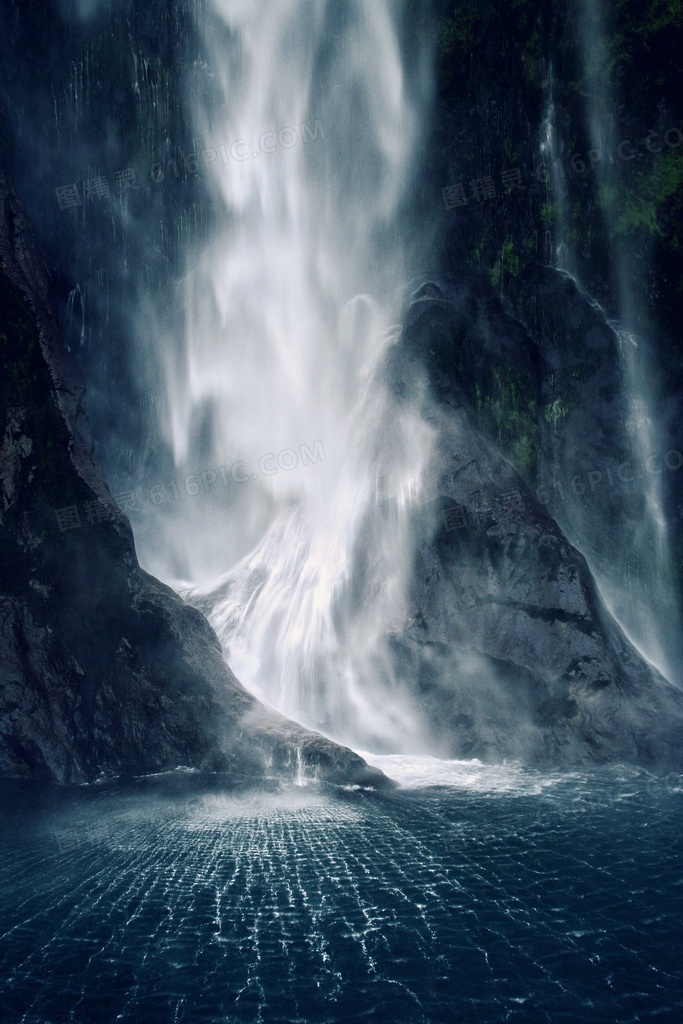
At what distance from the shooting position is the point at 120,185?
31906 millimetres

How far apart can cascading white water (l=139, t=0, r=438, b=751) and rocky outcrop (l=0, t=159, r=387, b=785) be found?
18.1 feet

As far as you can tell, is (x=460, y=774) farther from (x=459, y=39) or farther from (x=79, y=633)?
(x=459, y=39)

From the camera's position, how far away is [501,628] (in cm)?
2167

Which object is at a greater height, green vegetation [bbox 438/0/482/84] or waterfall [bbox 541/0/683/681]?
green vegetation [bbox 438/0/482/84]

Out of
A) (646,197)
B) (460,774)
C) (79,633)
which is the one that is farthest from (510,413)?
Result: (79,633)

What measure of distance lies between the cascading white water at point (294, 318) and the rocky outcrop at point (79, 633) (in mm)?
5509

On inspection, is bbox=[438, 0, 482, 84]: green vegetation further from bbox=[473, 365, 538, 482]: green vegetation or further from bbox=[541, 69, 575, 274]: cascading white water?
bbox=[473, 365, 538, 482]: green vegetation

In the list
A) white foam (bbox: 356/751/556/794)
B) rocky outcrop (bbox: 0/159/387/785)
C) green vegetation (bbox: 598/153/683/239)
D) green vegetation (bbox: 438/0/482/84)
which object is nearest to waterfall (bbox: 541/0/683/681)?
green vegetation (bbox: 598/153/683/239)

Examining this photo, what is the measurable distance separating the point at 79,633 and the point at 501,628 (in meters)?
11.7

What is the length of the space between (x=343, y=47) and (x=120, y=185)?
10.8 m

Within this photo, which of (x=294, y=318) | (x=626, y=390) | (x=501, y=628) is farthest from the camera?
(x=294, y=318)

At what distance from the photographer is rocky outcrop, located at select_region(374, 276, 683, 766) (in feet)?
63.6

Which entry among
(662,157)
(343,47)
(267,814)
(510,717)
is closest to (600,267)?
(662,157)

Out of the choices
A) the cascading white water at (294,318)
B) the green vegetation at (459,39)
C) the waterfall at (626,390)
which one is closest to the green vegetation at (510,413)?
the waterfall at (626,390)
